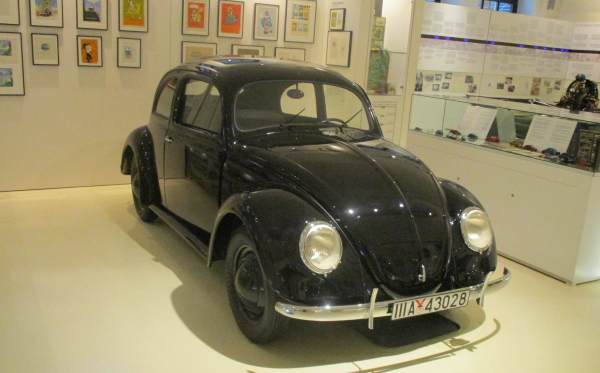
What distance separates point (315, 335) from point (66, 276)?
181 cm

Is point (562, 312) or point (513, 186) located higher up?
point (513, 186)

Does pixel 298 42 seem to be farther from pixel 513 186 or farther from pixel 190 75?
pixel 513 186

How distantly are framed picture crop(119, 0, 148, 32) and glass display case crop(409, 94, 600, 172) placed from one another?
9.94 feet

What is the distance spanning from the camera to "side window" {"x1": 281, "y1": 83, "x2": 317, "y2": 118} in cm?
380

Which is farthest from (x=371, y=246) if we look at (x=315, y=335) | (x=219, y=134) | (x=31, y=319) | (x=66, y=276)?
(x=66, y=276)

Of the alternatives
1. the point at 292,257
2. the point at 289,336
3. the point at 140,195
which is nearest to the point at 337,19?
the point at 140,195

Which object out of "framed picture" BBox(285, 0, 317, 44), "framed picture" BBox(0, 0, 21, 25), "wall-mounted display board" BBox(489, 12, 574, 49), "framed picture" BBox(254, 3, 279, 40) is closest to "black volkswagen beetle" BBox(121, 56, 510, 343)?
"framed picture" BBox(0, 0, 21, 25)

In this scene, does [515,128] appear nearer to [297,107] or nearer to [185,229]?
[297,107]

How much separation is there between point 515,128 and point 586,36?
689cm

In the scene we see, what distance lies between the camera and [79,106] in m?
5.80

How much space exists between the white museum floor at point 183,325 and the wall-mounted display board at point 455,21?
4.52 m

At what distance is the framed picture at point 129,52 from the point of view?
19.2 ft

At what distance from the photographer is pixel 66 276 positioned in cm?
375

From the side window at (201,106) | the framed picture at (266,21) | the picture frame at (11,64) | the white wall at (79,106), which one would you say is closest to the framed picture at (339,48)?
the framed picture at (266,21)
